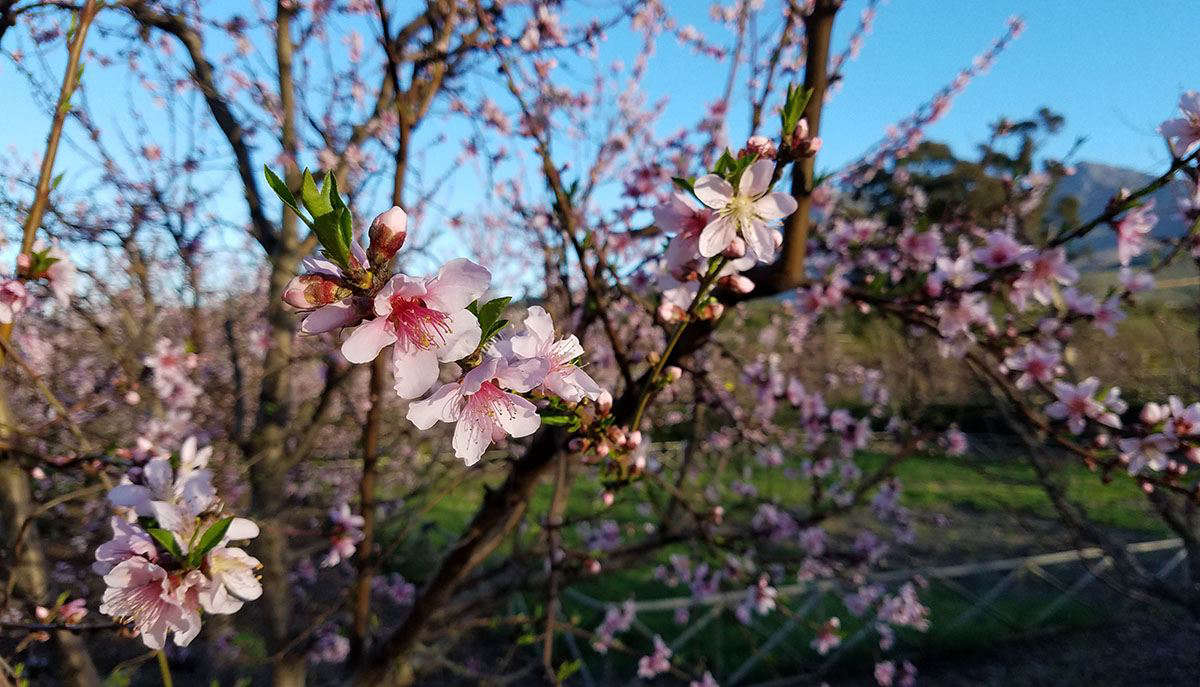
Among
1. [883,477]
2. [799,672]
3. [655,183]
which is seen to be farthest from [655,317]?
[799,672]

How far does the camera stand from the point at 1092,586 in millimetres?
7281

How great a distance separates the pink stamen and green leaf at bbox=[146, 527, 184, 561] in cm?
53

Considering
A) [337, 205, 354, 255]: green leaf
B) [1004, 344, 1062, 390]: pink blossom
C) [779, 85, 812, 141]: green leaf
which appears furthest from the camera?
[1004, 344, 1062, 390]: pink blossom

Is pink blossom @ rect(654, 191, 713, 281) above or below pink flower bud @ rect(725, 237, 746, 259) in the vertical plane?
above

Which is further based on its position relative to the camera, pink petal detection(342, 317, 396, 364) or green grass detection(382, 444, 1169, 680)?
green grass detection(382, 444, 1169, 680)

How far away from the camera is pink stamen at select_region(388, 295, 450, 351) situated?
0.77 m

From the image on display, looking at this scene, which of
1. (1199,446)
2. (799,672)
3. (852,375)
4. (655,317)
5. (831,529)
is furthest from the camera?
(852,375)

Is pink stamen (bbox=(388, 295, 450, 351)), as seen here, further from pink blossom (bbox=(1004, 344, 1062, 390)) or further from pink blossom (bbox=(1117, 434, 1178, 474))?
pink blossom (bbox=(1004, 344, 1062, 390))

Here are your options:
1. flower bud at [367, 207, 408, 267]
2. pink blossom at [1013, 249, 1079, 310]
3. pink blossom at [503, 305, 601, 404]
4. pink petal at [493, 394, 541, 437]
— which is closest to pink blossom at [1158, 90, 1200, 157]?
pink blossom at [1013, 249, 1079, 310]

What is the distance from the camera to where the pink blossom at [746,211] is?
0.95 meters

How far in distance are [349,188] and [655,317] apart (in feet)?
13.2

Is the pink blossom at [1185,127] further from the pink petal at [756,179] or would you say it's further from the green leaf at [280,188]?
the green leaf at [280,188]

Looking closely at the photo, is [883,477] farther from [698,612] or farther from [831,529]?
[831,529]

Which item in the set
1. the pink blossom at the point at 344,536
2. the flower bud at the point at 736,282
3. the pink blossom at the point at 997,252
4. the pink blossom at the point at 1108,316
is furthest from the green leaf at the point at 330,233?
the pink blossom at the point at 1108,316
